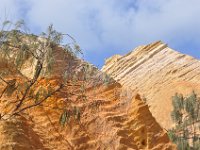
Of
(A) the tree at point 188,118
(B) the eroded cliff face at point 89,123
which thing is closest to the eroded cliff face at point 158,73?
(A) the tree at point 188,118

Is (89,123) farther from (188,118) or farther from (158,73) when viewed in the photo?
(158,73)

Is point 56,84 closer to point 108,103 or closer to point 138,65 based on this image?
point 108,103

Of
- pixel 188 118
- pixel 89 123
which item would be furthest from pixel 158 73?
pixel 89 123

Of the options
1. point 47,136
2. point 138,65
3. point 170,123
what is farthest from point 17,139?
point 138,65

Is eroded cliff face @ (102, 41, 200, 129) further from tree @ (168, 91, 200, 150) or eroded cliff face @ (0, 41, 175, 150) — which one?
eroded cliff face @ (0, 41, 175, 150)

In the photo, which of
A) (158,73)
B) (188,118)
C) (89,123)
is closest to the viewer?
(89,123)

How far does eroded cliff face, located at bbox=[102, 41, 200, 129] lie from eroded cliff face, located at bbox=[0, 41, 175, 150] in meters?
48.1

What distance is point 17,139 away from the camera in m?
14.4

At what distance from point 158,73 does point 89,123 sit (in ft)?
190

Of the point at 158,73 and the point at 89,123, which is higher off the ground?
the point at 158,73

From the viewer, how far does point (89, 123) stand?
16641mm

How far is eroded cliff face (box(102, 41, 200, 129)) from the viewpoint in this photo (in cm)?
6944

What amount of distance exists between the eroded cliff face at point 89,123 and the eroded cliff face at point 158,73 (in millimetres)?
48093

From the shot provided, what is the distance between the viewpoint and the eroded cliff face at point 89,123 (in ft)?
50.0
